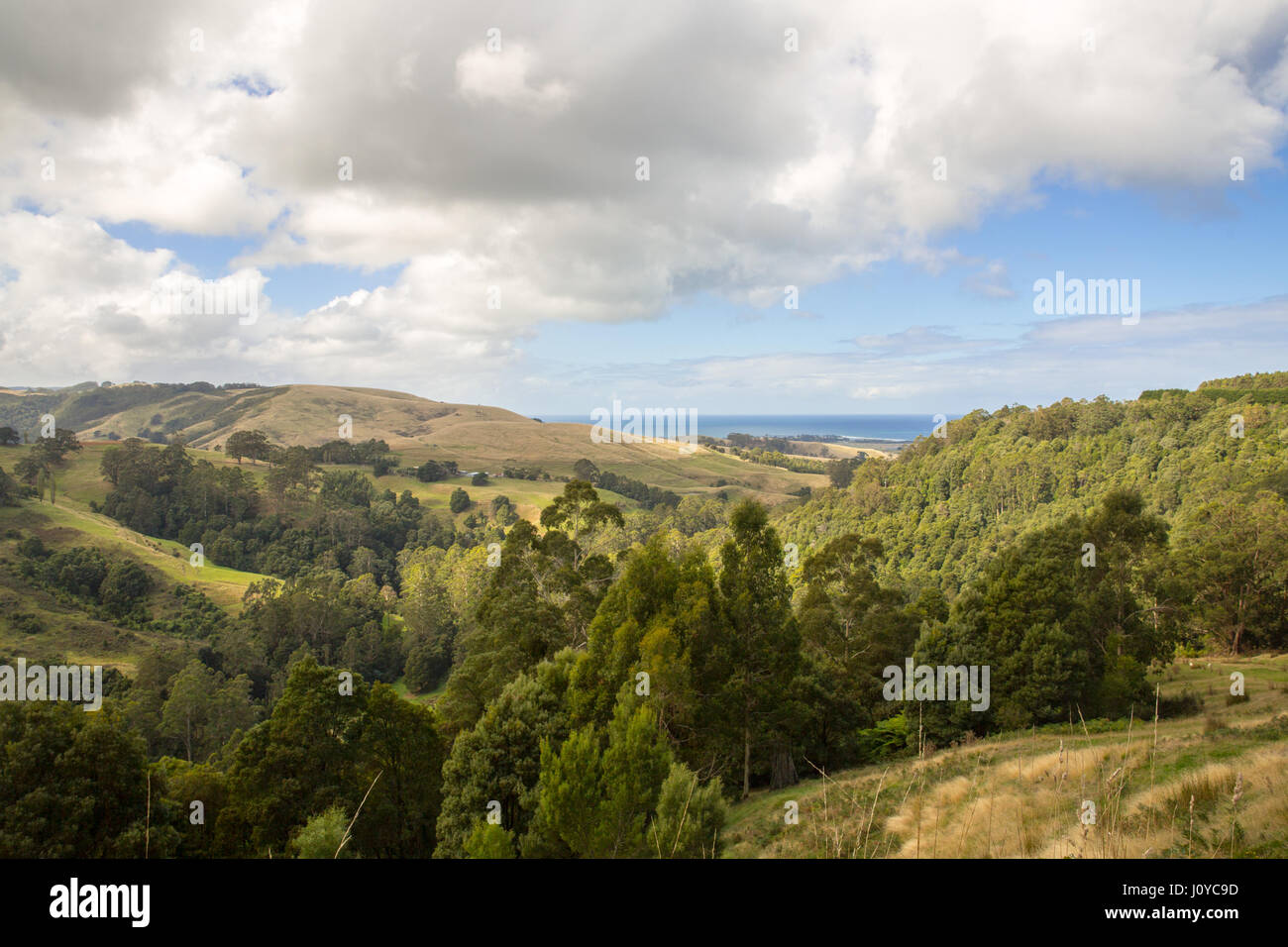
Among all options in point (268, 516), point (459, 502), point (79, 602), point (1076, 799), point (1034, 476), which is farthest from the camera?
point (459, 502)

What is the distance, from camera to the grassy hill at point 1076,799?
4.74 m

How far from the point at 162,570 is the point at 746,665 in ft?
242

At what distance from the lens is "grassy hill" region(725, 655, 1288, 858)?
15.5 feet

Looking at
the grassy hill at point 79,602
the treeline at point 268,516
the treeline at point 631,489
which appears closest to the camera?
the grassy hill at point 79,602

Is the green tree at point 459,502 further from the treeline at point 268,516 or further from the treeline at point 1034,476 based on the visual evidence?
the treeline at point 1034,476

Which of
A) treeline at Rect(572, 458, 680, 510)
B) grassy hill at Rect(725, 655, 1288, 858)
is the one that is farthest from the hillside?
grassy hill at Rect(725, 655, 1288, 858)

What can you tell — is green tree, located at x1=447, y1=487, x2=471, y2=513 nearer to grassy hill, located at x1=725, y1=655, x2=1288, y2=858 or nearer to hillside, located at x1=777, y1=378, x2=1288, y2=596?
hillside, located at x1=777, y1=378, x2=1288, y2=596

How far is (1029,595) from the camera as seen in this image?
84.2ft

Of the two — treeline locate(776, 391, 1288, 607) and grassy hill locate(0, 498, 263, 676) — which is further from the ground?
treeline locate(776, 391, 1288, 607)

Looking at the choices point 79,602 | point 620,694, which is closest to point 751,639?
point 620,694

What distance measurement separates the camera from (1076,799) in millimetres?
7375

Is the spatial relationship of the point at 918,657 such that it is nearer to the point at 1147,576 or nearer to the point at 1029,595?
the point at 1029,595

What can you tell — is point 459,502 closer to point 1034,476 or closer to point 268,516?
point 268,516

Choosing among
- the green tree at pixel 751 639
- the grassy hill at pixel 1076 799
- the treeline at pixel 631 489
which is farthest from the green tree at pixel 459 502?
the grassy hill at pixel 1076 799
